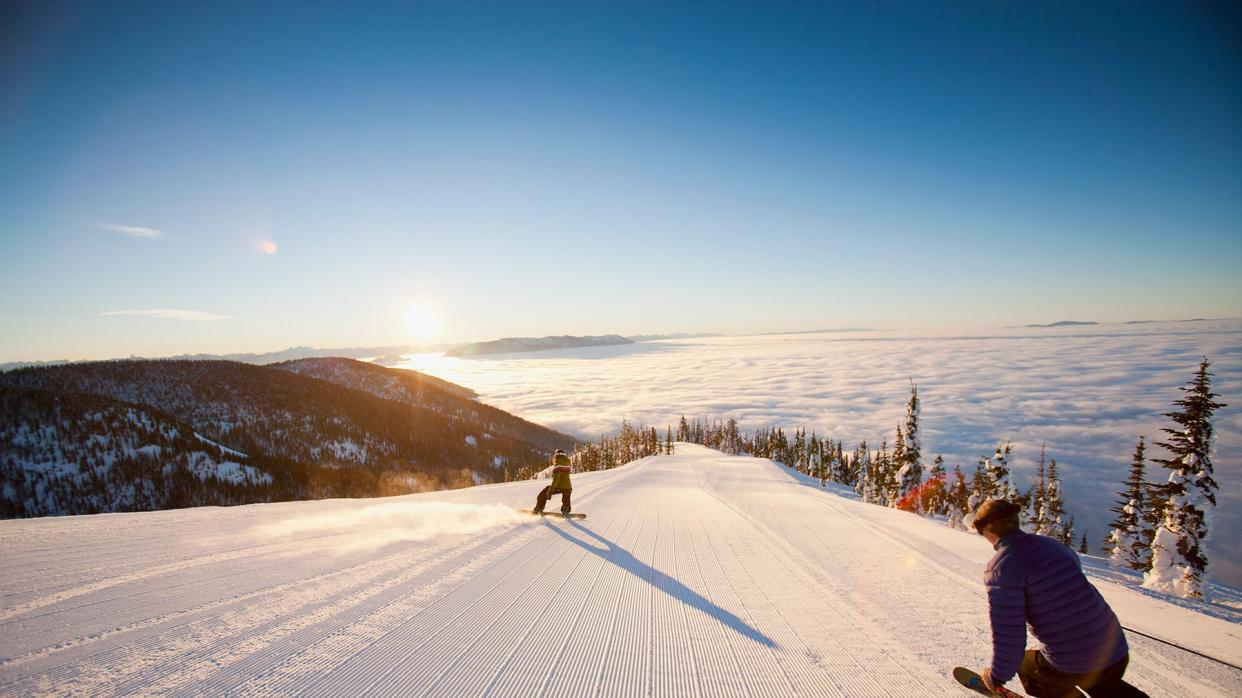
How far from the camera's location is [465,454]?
16812 centimetres

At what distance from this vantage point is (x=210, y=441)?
97.4 m

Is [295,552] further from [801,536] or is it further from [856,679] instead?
[801,536]

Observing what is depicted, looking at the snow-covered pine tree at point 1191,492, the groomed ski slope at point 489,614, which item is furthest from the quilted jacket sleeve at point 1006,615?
the snow-covered pine tree at point 1191,492

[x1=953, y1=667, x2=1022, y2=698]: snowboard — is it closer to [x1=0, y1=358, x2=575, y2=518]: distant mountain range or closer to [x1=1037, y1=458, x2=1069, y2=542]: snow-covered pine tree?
[x1=1037, y1=458, x2=1069, y2=542]: snow-covered pine tree

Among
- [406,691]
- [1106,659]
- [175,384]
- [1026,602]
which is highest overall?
[1026,602]

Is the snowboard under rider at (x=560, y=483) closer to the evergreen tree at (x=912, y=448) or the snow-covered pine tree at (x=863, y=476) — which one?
the evergreen tree at (x=912, y=448)

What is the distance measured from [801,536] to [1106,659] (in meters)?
6.28

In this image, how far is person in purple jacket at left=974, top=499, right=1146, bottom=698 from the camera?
11.1 feet

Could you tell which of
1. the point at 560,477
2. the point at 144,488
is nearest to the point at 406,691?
the point at 560,477

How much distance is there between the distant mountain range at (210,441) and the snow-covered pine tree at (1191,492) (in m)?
124

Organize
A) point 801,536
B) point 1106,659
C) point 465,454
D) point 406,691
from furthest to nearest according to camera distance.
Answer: point 465,454, point 801,536, point 406,691, point 1106,659

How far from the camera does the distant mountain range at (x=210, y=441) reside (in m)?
82.9

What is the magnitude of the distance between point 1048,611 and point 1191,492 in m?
31.8

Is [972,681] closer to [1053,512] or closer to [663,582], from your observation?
[663,582]
